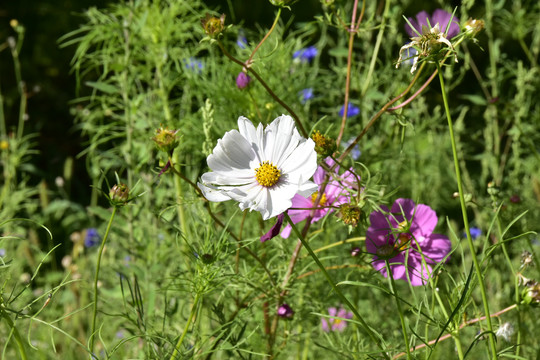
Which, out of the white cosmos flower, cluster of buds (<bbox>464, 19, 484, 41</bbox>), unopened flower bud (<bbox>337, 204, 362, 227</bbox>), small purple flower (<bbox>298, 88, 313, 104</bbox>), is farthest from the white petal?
small purple flower (<bbox>298, 88, 313, 104</bbox>)

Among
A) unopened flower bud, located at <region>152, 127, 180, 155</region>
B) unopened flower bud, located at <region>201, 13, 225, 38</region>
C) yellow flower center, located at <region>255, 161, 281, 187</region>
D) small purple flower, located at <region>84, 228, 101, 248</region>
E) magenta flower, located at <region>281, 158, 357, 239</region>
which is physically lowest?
small purple flower, located at <region>84, 228, 101, 248</region>

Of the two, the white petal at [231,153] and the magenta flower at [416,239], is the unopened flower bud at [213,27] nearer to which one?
the white petal at [231,153]

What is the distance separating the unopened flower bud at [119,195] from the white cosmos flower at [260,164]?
68 mm

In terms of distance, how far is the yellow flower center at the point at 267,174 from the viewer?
Result: 1.84ft

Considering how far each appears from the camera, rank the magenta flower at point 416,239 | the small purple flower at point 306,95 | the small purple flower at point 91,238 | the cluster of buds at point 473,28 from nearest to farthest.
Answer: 1. the cluster of buds at point 473,28
2. the magenta flower at point 416,239
3. the small purple flower at point 306,95
4. the small purple flower at point 91,238

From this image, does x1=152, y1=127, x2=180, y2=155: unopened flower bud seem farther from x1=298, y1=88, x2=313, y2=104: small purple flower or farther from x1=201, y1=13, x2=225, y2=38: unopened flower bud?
x1=298, y1=88, x2=313, y2=104: small purple flower

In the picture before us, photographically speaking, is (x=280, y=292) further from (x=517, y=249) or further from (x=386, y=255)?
(x=517, y=249)

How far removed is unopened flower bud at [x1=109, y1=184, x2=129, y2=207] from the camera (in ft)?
1.75

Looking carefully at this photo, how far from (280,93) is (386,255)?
19.1 inches

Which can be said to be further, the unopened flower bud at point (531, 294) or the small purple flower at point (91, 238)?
the small purple flower at point (91, 238)

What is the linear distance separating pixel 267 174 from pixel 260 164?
0.06ft

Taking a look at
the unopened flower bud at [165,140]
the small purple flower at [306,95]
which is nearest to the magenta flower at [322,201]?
the unopened flower bud at [165,140]

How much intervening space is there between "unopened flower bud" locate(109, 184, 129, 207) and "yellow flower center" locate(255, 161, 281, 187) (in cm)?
12

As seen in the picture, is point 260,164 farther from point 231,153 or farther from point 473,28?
point 473,28
